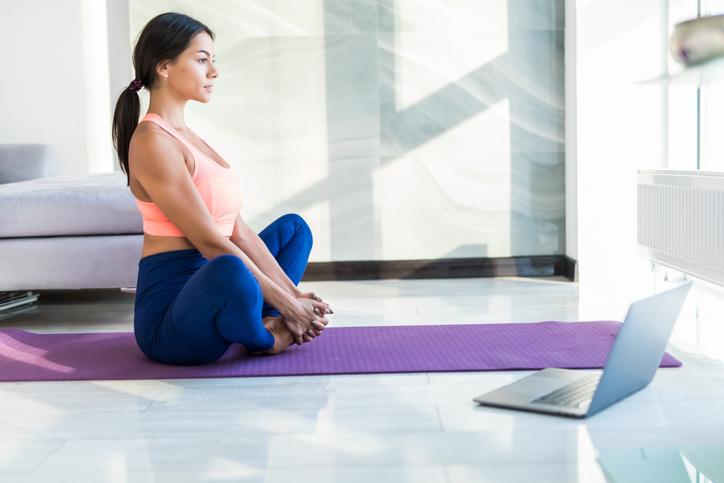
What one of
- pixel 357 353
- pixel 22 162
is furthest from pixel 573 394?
pixel 22 162

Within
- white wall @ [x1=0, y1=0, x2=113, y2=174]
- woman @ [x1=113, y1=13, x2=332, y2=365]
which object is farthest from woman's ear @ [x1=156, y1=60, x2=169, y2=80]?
white wall @ [x1=0, y1=0, x2=113, y2=174]

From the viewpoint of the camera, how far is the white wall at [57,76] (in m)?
3.95

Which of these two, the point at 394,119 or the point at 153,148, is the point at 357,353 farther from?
the point at 394,119

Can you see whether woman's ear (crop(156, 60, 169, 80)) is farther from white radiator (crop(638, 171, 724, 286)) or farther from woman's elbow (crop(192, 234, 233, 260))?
white radiator (crop(638, 171, 724, 286))

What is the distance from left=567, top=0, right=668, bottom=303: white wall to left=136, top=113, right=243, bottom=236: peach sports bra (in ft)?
6.72

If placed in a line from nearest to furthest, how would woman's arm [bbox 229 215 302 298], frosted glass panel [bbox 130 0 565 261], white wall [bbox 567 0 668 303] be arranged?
woman's arm [bbox 229 215 302 298], white wall [bbox 567 0 668 303], frosted glass panel [bbox 130 0 565 261]

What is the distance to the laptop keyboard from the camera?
1.52 meters

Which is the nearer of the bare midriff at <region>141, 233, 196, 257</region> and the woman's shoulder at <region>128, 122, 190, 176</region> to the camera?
the woman's shoulder at <region>128, 122, 190, 176</region>

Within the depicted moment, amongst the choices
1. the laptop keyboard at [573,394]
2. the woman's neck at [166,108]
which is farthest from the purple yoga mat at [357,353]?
the woman's neck at [166,108]

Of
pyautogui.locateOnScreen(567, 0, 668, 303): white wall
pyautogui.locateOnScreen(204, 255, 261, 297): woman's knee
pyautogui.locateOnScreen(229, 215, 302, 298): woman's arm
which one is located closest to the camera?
pyautogui.locateOnScreen(204, 255, 261, 297): woman's knee

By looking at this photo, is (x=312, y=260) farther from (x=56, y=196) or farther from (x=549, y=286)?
(x=56, y=196)

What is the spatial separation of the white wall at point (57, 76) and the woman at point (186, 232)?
2.26m

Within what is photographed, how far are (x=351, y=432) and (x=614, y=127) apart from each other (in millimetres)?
2544

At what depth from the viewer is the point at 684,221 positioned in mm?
2633
